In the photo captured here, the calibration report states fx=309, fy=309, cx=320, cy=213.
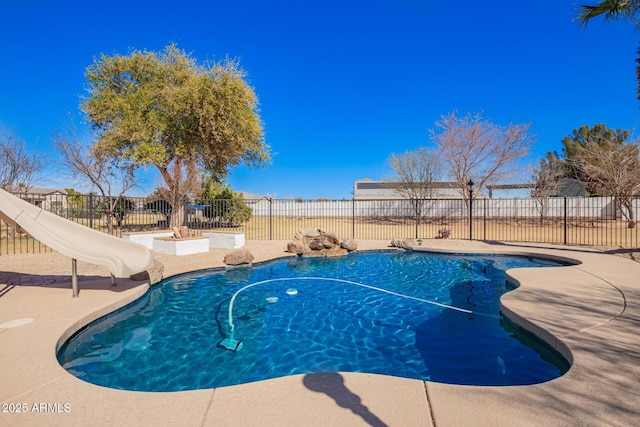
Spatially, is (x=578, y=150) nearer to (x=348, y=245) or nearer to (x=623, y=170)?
(x=623, y=170)

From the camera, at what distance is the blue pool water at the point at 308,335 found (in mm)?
3426

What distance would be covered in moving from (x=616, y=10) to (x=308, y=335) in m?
11.2

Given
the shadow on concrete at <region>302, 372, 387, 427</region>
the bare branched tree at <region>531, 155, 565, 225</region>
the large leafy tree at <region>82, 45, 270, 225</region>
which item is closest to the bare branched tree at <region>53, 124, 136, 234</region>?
the large leafy tree at <region>82, 45, 270, 225</region>

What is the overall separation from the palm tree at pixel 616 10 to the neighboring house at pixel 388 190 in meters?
18.2

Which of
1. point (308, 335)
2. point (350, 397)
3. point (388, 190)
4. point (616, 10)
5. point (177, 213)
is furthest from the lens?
point (388, 190)

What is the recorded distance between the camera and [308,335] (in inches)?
178

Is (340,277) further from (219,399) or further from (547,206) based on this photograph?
(547,206)

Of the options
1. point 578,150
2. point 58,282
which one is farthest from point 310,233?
point 578,150

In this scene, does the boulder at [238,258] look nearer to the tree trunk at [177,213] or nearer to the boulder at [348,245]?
the boulder at [348,245]

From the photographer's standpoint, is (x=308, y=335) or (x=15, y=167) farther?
(x=15, y=167)

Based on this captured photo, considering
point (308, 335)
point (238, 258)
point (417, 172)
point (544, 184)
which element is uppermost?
point (417, 172)

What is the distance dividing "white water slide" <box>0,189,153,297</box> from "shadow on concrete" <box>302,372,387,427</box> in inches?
151

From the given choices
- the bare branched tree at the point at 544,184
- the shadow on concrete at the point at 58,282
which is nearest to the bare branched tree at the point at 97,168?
the shadow on concrete at the point at 58,282

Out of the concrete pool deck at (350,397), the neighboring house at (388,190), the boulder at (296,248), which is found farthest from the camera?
the neighboring house at (388,190)
